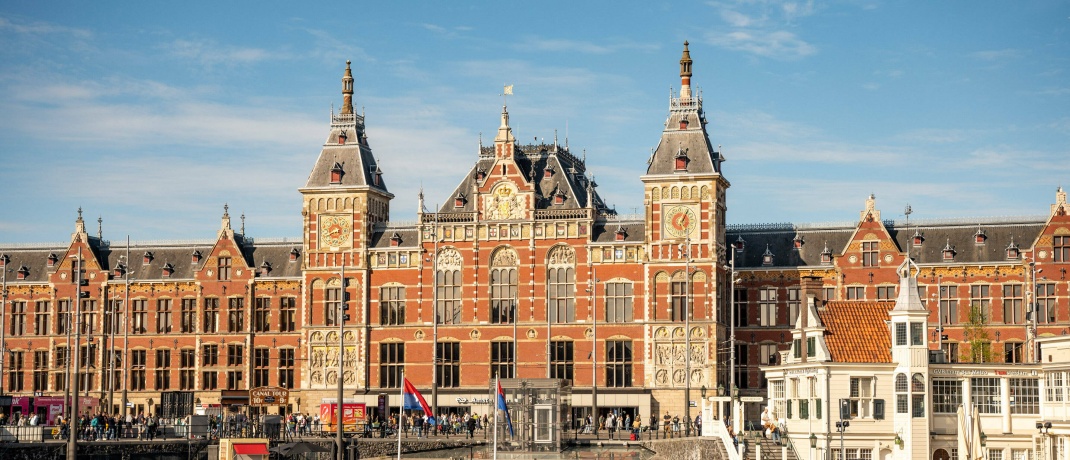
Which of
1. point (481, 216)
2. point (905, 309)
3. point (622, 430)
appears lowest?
point (622, 430)

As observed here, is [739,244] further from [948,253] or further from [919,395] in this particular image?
[919,395]

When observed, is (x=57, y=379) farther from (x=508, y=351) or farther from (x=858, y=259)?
(x=858, y=259)

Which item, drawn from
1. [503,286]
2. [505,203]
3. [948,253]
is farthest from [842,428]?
[505,203]

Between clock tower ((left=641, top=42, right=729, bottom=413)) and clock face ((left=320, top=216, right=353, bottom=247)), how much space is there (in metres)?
18.4

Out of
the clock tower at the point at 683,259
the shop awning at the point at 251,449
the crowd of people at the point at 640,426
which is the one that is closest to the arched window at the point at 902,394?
the crowd of people at the point at 640,426

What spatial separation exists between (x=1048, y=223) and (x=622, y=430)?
2592 cm

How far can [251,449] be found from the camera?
227 feet

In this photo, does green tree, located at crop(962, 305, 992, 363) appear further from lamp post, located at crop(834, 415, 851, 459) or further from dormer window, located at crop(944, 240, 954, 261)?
lamp post, located at crop(834, 415, 851, 459)

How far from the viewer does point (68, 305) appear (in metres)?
99.7

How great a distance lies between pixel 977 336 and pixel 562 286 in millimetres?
23198

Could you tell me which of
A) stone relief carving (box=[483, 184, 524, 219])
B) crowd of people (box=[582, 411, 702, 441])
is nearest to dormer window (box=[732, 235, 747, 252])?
crowd of people (box=[582, 411, 702, 441])

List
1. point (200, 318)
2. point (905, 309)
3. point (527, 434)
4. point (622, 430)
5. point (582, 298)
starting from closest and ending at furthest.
A: point (905, 309) < point (527, 434) < point (622, 430) < point (582, 298) < point (200, 318)

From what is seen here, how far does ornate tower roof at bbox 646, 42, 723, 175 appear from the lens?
294 feet

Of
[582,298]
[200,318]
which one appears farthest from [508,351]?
[200,318]
